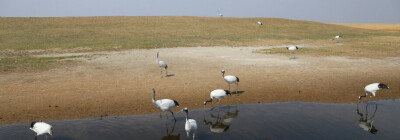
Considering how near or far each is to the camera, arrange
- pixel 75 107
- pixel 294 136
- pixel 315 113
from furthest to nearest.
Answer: pixel 75 107, pixel 315 113, pixel 294 136

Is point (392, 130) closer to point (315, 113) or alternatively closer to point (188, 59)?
point (315, 113)

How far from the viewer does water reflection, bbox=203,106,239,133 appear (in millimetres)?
12766

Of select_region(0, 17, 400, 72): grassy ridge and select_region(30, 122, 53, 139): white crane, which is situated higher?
select_region(0, 17, 400, 72): grassy ridge

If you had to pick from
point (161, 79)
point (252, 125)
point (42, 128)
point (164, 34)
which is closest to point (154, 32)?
point (164, 34)

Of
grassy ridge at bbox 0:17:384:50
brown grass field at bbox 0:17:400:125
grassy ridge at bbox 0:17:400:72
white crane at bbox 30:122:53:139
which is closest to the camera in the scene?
white crane at bbox 30:122:53:139

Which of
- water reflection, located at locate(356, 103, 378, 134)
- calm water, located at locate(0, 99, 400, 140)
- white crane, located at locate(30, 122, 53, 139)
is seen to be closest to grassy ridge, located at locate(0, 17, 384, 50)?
calm water, located at locate(0, 99, 400, 140)

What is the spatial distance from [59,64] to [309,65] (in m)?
19.2

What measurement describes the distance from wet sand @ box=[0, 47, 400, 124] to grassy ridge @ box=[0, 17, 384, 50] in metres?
16.7

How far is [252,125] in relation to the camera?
1277cm

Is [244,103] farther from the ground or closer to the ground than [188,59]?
closer to the ground

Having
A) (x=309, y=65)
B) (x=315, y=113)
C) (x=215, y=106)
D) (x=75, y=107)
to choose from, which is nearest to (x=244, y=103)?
(x=215, y=106)

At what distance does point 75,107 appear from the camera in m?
15.5

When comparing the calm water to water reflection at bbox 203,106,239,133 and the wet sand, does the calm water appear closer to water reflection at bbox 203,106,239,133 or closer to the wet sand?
water reflection at bbox 203,106,239,133

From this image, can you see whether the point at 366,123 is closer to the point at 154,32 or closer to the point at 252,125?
the point at 252,125
